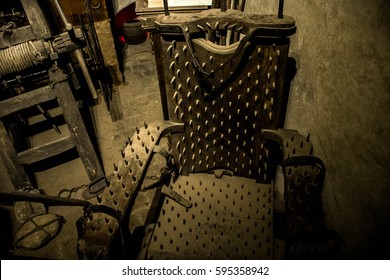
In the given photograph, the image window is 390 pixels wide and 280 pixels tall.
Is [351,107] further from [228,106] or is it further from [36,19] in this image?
[36,19]

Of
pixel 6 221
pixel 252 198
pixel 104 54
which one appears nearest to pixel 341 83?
pixel 252 198

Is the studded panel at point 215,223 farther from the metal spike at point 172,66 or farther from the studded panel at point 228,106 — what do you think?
the metal spike at point 172,66

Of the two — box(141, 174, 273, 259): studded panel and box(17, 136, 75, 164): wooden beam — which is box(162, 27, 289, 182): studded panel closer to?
box(141, 174, 273, 259): studded panel

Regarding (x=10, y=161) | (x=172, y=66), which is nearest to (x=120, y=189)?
(x=172, y=66)

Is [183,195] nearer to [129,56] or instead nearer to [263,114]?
[263,114]

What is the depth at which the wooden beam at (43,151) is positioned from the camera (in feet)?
13.5

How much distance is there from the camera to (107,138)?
5547 millimetres

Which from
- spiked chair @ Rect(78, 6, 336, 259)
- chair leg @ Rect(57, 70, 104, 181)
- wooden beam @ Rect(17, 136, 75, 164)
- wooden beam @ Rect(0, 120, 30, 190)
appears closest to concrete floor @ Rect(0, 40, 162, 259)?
chair leg @ Rect(57, 70, 104, 181)

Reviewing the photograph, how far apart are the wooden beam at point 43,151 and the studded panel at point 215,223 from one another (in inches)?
82.6

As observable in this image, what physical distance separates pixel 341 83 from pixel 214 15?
113 cm

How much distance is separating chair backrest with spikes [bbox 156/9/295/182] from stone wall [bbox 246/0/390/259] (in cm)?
27

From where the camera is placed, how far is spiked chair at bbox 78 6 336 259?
2100mm

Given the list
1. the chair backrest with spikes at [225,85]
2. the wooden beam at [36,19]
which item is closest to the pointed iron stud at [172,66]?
the chair backrest with spikes at [225,85]

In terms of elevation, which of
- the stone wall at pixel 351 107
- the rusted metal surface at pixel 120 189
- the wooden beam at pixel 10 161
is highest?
the stone wall at pixel 351 107
